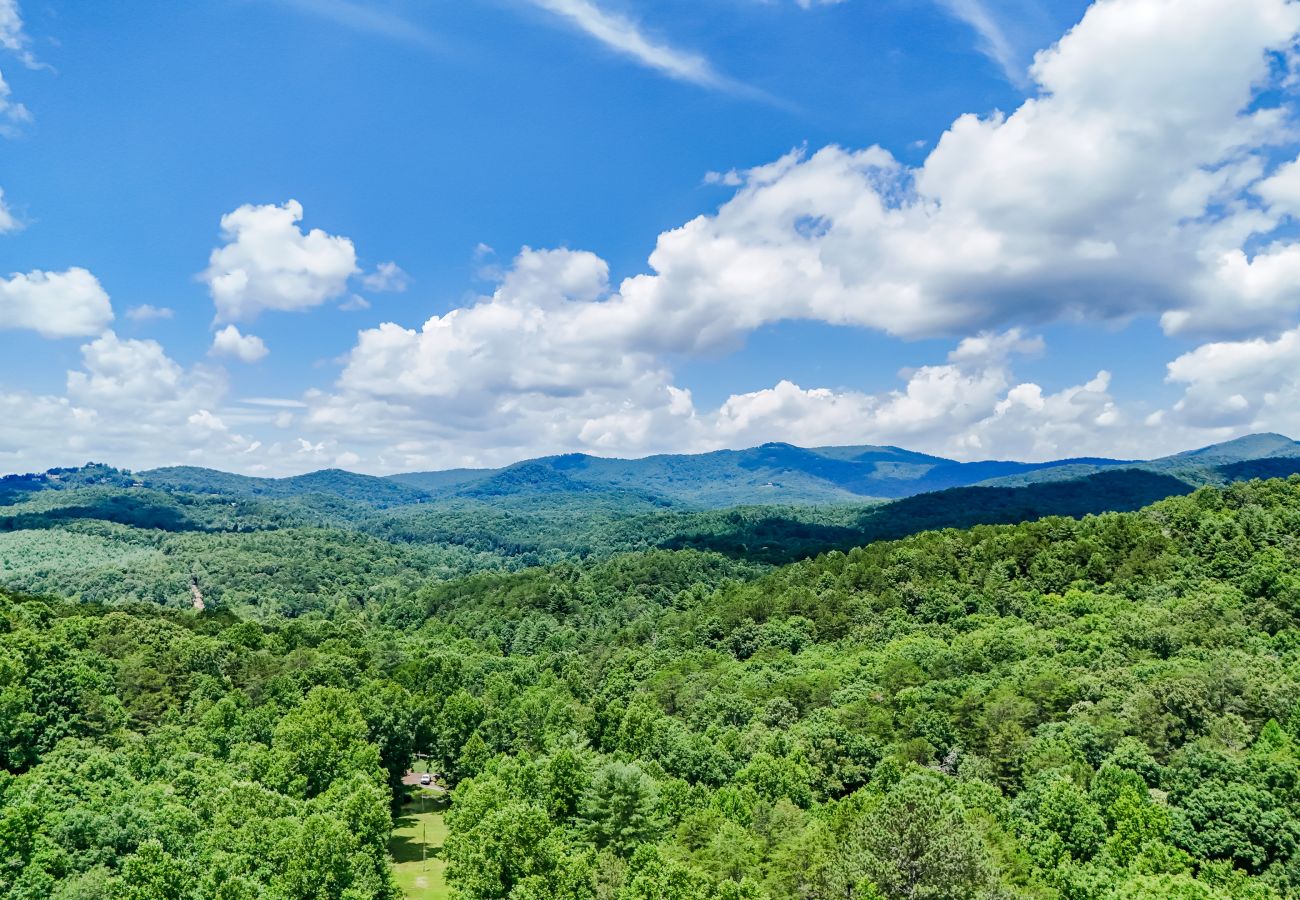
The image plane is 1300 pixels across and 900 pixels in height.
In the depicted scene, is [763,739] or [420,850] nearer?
[420,850]

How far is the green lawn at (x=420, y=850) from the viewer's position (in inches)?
2063

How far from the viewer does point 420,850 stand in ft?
202

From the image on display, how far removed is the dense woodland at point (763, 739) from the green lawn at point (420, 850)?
4.49 meters

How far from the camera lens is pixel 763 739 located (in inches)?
2470

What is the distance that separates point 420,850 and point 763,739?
98.2 ft

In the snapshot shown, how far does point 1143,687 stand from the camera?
5488 centimetres

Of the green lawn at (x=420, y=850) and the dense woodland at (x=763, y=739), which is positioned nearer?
the dense woodland at (x=763, y=739)

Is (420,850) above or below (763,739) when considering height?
below

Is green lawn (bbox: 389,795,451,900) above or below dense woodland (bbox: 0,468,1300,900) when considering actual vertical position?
below

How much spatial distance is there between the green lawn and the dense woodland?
449cm

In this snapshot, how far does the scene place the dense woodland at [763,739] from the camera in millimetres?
34500

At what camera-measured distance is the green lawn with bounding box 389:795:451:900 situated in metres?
52.4

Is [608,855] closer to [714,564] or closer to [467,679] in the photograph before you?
[467,679]

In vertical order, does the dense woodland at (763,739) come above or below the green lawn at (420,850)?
above
